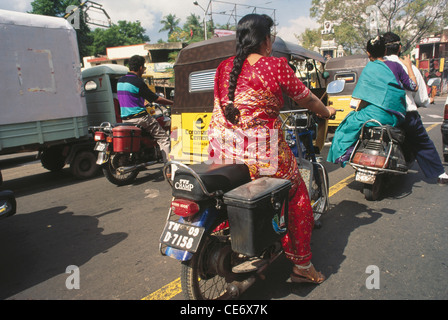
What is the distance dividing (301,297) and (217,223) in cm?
87

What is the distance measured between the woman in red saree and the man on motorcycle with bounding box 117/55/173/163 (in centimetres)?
337

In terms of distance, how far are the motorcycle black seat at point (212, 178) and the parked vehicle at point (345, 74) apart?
7.32 metres

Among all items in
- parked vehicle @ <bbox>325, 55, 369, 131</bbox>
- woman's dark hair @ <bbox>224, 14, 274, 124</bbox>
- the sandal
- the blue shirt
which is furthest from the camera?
parked vehicle @ <bbox>325, 55, 369, 131</bbox>

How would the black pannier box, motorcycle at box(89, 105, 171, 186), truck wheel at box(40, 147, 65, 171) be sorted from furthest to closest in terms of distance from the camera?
truck wheel at box(40, 147, 65, 171), motorcycle at box(89, 105, 171, 186), the black pannier box

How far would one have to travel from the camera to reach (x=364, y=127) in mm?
3963

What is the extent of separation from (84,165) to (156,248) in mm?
3920

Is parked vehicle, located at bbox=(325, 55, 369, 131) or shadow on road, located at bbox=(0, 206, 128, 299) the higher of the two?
parked vehicle, located at bbox=(325, 55, 369, 131)

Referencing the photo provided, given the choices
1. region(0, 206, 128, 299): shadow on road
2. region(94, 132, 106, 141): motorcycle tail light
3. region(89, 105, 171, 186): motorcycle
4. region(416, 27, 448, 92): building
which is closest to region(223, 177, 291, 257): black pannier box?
region(0, 206, 128, 299): shadow on road

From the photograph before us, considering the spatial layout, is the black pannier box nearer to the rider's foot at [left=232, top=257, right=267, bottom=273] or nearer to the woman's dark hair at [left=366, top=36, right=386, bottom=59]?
the rider's foot at [left=232, top=257, right=267, bottom=273]

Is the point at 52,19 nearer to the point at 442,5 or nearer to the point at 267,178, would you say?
the point at 267,178

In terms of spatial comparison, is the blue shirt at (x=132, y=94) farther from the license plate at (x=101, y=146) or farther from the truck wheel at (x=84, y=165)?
the truck wheel at (x=84, y=165)

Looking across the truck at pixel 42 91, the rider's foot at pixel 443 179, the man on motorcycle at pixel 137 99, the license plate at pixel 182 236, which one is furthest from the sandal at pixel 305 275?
the truck at pixel 42 91

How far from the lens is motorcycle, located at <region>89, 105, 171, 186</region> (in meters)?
5.05
